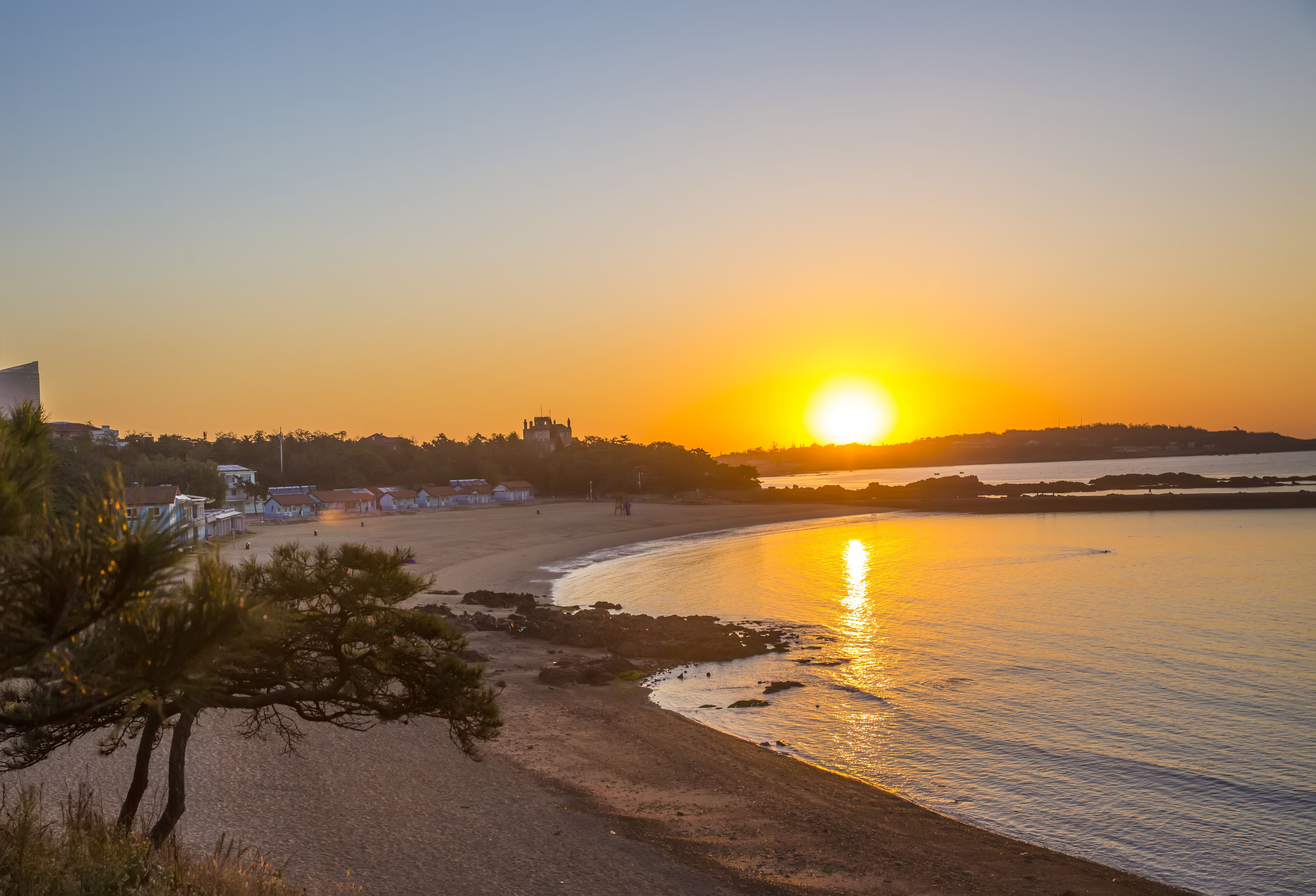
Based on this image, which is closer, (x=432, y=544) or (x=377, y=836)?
(x=377, y=836)

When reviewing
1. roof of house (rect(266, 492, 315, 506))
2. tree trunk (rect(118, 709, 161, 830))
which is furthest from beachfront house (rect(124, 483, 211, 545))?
roof of house (rect(266, 492, 315, 506))

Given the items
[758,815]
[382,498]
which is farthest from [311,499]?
[758,815]

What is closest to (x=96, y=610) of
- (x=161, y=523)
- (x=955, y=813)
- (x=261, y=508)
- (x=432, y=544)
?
(x=161, y=523)

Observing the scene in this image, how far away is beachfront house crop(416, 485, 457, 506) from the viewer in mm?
84500

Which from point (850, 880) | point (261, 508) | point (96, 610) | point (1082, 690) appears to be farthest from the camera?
point (261, 508)

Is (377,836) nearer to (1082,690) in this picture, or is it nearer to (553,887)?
(553,887)

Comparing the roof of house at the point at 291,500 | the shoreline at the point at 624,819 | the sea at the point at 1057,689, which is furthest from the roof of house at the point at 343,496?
the shoreline at the point at 624,819

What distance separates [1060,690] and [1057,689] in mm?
98

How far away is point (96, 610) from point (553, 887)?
640 centimetres

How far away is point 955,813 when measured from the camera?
480 inches

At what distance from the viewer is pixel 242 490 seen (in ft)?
238

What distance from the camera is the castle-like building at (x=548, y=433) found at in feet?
460

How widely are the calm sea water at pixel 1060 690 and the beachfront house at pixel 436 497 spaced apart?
4546 cm

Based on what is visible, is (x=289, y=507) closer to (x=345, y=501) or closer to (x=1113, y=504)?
(x=345, y=501)
